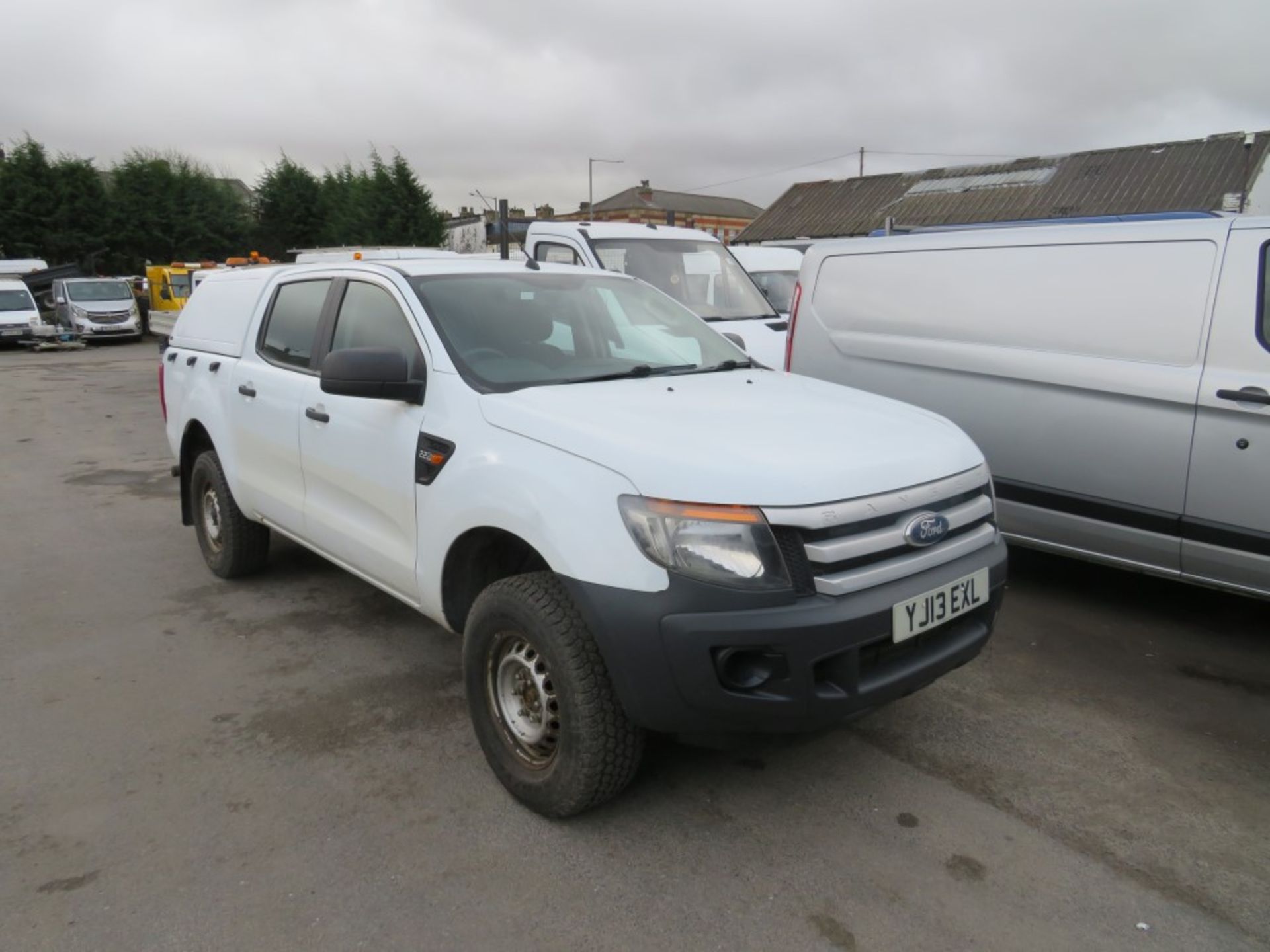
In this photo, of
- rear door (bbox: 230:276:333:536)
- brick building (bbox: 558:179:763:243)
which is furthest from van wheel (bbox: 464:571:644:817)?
→ brick building (bbox: 558:179:763:243)

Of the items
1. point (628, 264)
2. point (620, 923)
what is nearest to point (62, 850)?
point (620, 923)

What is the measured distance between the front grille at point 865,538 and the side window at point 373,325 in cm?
162

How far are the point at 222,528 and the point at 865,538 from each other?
3.91 meters

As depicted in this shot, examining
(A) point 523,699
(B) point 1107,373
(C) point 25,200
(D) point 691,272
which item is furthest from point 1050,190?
(C) point 25,200

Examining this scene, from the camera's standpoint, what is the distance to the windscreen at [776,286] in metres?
10.3

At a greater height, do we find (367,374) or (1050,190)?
(1050,190)

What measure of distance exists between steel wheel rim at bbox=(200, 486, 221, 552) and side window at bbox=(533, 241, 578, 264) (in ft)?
13.0

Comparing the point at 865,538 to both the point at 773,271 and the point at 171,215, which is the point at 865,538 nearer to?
the point at 773,271

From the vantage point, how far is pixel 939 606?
2668 millimetres

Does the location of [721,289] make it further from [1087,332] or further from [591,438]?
[591,438]

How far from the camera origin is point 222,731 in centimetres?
345

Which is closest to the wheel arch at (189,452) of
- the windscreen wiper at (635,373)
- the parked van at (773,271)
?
the windscreen wiper at (635,373)

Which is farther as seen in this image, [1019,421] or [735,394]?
[1019,421]

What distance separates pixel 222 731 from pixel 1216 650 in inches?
175
